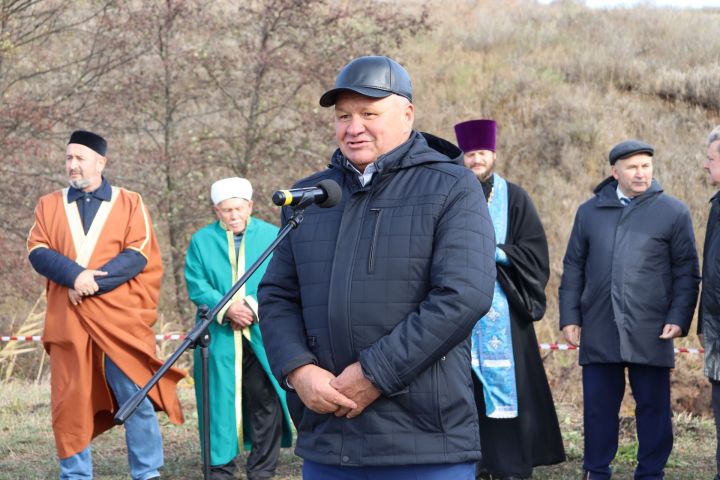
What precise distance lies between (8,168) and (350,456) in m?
11.1

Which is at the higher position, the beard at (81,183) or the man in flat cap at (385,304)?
the beard at (81,183)

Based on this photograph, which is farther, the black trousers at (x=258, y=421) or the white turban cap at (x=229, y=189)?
the white turban cap at (x=229, y=189)

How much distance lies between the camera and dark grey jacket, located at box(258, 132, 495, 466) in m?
3.25

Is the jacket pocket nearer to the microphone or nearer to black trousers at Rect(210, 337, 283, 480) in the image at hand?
the microphone

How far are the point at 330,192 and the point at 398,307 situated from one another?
45cm

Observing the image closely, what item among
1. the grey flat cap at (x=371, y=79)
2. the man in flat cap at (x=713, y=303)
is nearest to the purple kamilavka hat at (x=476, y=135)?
the man in flat cap at (x=713, y=303)

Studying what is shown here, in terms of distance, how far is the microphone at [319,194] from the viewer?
3.32 m

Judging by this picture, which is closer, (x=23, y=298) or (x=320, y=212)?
(x=320, y=212)

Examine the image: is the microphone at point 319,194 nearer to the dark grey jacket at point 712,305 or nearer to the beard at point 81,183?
the dark grey jacket at point 712,305

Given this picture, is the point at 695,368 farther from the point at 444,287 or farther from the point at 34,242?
the point at 444,287

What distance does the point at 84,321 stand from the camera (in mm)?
6312

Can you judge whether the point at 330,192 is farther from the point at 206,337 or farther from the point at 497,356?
the point at 497,356

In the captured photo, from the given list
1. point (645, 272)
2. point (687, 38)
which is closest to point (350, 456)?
point (645, 272)

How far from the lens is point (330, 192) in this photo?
339 cm
